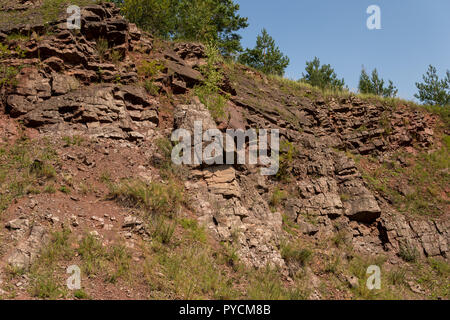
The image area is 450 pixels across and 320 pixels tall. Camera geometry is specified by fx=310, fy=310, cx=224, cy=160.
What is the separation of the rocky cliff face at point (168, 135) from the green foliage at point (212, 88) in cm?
30

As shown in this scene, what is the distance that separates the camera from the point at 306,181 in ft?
37.2

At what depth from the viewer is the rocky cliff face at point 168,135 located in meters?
7.91

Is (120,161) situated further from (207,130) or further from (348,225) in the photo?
(348,225)

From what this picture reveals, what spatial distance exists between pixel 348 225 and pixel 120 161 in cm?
765

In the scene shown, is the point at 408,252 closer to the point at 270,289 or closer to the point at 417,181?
the point at 417,181

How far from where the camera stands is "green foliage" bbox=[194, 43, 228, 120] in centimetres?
1062

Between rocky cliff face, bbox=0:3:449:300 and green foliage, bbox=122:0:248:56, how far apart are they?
14.5 ft

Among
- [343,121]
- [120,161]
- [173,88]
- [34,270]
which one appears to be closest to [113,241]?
[34,270]

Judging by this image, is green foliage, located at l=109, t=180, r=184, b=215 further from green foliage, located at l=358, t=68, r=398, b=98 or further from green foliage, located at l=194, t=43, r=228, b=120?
green foliage, located at l=358, t=68, r=398, b=98
